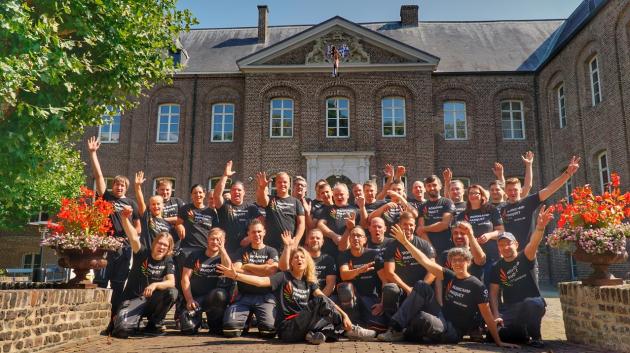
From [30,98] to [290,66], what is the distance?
37.8 feet

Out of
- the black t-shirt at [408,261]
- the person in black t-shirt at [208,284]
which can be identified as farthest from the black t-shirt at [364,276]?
the person in black t-shirt at [208,284]

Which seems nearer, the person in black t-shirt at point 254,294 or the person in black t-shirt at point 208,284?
the person in black t-shirt at point 254,294

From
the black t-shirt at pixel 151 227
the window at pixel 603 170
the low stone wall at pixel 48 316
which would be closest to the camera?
the low stone wall at pixel 48 316

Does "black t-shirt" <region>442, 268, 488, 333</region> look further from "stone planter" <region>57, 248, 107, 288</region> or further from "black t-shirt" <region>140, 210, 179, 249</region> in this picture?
"stone planter" <region>57, 248, 107, 288</region>

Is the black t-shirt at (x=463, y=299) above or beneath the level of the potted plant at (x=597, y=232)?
beneath

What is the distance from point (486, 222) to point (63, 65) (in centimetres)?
668

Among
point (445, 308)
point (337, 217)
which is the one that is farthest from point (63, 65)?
point (445, 308)

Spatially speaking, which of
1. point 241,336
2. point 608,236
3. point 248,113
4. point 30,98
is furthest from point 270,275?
point 248,113

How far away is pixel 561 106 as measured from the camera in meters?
17.5

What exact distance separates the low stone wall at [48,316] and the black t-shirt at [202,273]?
1129 millimetres

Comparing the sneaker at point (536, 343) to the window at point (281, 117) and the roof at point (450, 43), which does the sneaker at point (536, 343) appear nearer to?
the window at point (281, 117)

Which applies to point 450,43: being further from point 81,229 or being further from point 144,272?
point 81,229

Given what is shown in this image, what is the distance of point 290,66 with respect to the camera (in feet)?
61.1

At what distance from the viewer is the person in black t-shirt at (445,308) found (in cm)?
544
